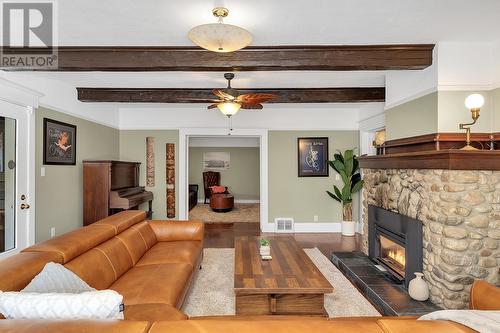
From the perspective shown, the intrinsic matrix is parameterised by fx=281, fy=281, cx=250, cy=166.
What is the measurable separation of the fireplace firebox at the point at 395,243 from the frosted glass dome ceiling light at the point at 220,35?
2.44 meters

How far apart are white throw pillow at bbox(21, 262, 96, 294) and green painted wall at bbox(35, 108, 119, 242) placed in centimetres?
268

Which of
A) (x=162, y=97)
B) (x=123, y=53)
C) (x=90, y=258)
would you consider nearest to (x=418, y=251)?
(x=90, y=258)

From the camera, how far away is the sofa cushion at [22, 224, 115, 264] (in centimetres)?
199

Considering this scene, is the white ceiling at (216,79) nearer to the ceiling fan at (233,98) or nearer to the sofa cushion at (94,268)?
the ceiling fan at (233,98)

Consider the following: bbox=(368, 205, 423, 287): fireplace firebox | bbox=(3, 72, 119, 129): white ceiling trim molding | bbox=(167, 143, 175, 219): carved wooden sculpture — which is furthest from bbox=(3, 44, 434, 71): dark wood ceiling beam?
bbox=(167, 143, 175, 219): carved wooden sculpture

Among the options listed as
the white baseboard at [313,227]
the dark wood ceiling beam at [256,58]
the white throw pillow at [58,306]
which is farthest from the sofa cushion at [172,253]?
the white baseboard at [313,227]

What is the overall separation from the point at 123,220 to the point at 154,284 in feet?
3.79

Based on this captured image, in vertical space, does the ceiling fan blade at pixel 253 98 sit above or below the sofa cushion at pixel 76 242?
above

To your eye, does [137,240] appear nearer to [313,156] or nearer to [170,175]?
[170,175]

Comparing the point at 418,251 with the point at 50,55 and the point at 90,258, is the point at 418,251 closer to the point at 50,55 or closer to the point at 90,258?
the point at 90,258

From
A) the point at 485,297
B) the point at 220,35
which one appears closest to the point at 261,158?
the point at 220,35

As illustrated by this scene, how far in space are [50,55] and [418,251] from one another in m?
4.31

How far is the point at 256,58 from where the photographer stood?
9.64 feet

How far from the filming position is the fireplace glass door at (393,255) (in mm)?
3201
